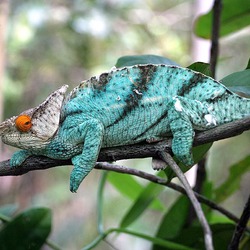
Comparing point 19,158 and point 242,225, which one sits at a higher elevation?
point 19,158

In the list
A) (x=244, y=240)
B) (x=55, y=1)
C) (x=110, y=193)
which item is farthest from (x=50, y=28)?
(x=244, y=240)

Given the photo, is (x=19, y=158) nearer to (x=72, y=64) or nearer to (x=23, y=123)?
(x=23, y=123)

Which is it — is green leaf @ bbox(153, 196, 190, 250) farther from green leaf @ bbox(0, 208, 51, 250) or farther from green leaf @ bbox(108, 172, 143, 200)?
green leaf @ bbox(0, 208, 51, 250)

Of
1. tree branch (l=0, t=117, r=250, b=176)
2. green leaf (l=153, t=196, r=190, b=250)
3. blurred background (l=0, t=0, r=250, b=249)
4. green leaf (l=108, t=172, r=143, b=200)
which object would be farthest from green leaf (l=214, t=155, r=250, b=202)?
blurred background (l=0, t=0, r=250, b=249)

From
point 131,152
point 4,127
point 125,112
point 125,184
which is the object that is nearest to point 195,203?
point 131,152

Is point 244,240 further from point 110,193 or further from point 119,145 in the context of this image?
point 110,193

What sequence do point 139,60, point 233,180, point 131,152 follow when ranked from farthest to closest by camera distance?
point 233,180 < point 139,60 < point 131,152

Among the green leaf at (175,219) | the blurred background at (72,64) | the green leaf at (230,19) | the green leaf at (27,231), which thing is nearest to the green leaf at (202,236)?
the green leaf at (175,219)
